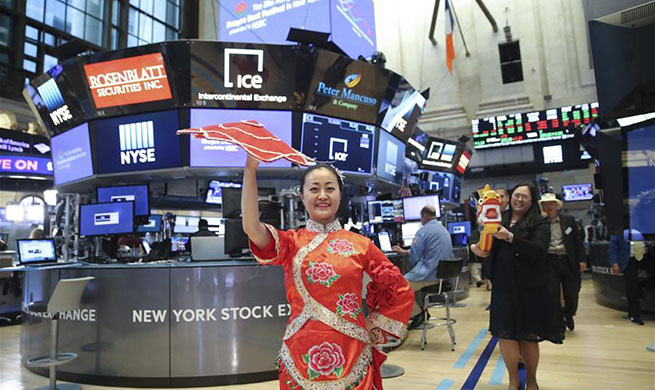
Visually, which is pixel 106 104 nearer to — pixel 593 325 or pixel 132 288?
pixel 132 288

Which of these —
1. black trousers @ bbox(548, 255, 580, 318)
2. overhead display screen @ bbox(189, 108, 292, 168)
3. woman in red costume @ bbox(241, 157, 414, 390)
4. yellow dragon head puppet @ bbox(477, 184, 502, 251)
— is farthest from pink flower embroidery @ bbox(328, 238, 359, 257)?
black trousers @ bbox(548, 255, 580, 318)

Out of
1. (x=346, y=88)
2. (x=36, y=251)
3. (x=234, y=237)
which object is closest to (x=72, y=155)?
(x=36, y=251)

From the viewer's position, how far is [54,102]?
6.53 meters

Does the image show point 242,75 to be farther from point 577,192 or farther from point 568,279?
point 577,192

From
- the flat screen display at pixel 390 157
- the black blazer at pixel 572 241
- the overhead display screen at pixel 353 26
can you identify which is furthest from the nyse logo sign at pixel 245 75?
the black blazer at pixel 572 241

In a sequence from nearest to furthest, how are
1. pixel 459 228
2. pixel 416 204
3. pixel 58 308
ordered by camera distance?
pixel 58 308
pixel 416 204
pixel 459 228

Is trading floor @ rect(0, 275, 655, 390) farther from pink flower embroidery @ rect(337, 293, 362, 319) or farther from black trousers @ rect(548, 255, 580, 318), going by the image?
pink flower embroidery @ rect(337, 293, 362, 319)

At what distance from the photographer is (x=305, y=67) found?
5.97 m

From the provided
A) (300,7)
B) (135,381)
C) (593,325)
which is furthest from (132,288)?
(593,325)

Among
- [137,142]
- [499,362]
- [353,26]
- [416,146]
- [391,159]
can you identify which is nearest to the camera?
[499,362]

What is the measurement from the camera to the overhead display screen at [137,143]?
586 cm

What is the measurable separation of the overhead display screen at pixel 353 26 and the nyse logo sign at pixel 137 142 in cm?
312

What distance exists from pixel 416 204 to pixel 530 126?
7602 millimetres

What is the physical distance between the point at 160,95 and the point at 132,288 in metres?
2.71
